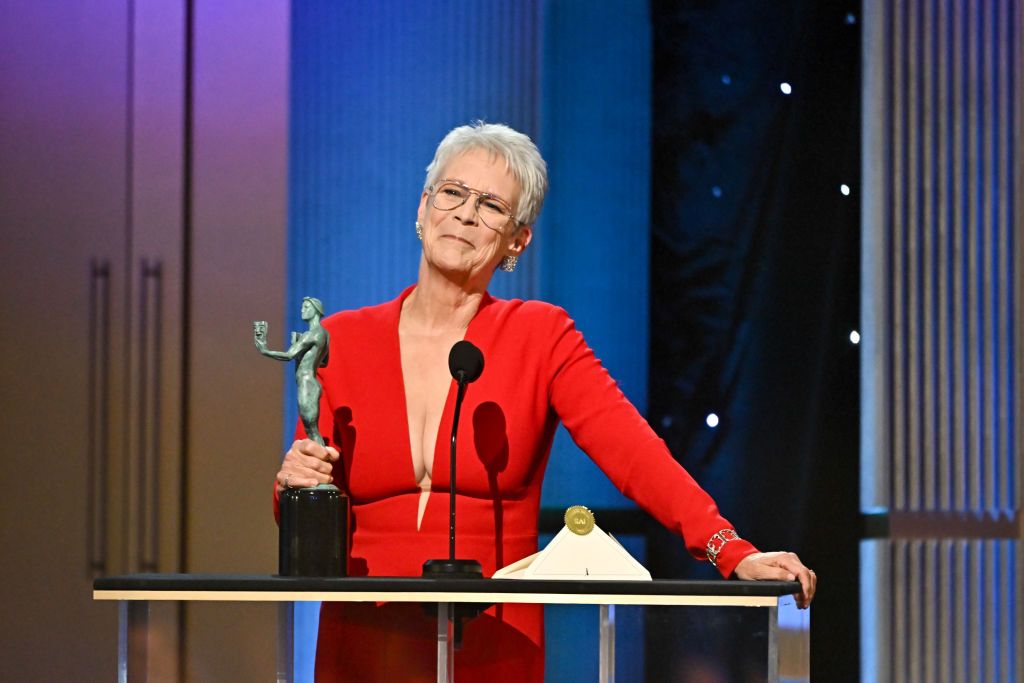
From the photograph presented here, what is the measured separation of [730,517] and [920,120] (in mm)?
1192

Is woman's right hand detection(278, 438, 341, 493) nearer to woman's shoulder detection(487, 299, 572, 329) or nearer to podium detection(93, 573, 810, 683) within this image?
podium detection(93, 573, 810, 683)

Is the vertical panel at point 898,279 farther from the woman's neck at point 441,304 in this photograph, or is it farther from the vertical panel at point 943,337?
the woman's neck at point 441,304

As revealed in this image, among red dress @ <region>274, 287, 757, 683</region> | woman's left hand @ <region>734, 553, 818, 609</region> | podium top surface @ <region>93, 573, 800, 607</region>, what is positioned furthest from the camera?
red dress @ <region>274, 287, 757, 683</region>

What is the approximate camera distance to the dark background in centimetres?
359

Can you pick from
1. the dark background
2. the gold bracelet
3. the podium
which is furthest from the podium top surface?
the dark background

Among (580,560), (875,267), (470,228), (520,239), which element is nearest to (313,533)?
(580,560)

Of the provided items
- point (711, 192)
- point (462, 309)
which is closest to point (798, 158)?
point (711, 192)

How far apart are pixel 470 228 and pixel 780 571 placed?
0.84 meters

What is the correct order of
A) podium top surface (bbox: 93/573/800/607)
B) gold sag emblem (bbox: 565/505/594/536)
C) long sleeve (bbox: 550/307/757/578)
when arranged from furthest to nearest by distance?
long sleeve (bbox: 550/307/757/578)
gold sag emblem (bbox: 565/505/594/536)
podium top surface (bbox: 93/573/800/607)

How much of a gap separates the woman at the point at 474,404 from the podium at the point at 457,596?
1.06ft

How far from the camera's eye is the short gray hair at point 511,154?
2383mm

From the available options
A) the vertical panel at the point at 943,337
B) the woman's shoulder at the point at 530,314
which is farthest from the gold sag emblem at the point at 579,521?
the vertical panel at the point at 943,337

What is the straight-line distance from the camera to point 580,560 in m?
1.81

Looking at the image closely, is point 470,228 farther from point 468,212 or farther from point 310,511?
point 310,511
